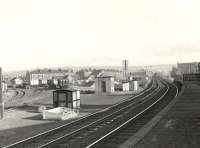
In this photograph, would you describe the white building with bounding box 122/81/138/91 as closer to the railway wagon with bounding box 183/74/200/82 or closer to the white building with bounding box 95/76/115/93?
the white building with bounding box 95/76/115/93

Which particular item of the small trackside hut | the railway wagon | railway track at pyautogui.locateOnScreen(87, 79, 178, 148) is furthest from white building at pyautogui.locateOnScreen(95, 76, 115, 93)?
the railway wagon

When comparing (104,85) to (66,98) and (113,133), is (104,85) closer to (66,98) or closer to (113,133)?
(66,98)

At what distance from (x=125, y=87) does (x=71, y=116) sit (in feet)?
143

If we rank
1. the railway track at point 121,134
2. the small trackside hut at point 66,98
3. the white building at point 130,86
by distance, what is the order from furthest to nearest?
the white building at point 130,86 → the small trackside hut at point 66,98 → the railway track at point 121,134

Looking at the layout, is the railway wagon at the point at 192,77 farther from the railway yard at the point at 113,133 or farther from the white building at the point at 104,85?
the railway yard at the point at 113,133

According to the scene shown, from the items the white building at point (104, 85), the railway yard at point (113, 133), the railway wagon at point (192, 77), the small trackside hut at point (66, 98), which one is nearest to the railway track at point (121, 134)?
the railway yard at point (113, 133)

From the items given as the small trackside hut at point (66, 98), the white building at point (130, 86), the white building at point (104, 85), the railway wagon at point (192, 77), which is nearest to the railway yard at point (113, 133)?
the small trackside hut at point (66, 98)

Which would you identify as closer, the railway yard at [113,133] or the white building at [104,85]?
the railway yard at [113,133]

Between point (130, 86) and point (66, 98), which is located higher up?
point (66, 98)

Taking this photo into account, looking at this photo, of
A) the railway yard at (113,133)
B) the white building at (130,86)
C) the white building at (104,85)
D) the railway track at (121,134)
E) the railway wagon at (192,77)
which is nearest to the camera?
the railway track at (121,134)

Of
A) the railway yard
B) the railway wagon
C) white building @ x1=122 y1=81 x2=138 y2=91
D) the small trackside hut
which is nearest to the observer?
the railway yard

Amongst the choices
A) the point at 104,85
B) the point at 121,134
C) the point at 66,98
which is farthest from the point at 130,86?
the point at 121,134

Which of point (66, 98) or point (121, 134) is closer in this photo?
point (121, 134)

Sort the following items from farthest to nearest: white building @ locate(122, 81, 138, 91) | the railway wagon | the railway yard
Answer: the railway wagon < white building @ locate(122, 81, 138, 91) < the railway yard
